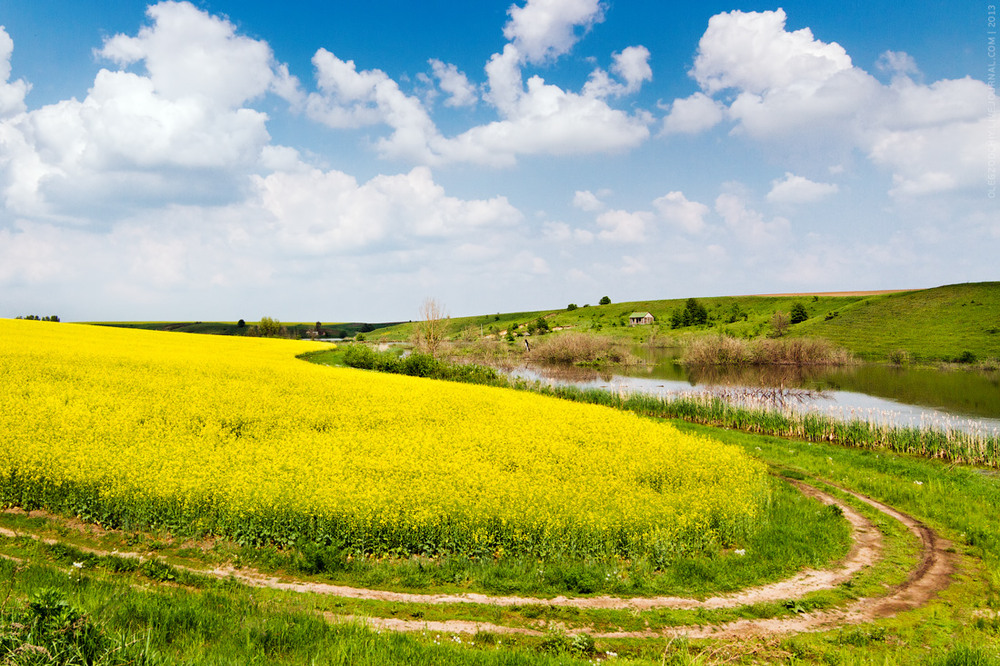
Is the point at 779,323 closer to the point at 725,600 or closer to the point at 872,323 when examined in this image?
the point at 872,323

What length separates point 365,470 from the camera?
1214cm

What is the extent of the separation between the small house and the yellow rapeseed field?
102 meters

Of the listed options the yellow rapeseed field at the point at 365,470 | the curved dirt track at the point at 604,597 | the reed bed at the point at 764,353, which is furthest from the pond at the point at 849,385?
the curved dirt track at the point at 604,597

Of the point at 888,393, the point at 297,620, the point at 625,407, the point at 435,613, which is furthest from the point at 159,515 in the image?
the point at 888,393

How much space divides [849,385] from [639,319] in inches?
2905

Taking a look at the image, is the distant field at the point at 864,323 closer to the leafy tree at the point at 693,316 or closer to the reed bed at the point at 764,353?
the leafy tree at the point at 693,316

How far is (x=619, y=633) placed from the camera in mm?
7410

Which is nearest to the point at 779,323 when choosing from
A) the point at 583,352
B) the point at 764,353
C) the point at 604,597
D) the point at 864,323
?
Answer: the point at 864,323

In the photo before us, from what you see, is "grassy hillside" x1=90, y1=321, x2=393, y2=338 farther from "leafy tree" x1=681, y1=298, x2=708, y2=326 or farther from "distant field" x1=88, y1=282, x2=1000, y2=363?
"leafy tree" x1=681, y1=298, x2=708, y2=326

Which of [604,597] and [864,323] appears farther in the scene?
[864,323]

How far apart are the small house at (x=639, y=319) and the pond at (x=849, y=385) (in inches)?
1942

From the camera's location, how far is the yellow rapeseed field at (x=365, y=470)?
987cm

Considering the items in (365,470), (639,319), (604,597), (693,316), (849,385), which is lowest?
(849,385)

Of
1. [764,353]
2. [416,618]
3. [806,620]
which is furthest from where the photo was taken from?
[764,353]
